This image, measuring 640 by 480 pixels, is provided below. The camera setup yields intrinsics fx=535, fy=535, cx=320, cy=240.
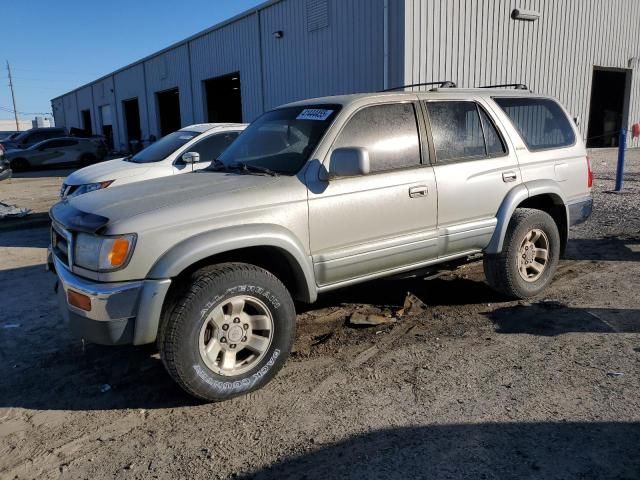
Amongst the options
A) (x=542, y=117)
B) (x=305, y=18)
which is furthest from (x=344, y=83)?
(x=542, y=117)

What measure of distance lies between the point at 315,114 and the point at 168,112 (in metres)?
27.2

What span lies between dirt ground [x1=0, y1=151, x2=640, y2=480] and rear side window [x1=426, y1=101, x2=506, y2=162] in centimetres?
142

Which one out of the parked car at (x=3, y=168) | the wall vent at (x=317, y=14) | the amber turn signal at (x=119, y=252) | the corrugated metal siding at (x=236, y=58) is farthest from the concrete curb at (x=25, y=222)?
the corrugated metal siding at (x=236, y=58)

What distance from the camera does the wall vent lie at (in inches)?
563

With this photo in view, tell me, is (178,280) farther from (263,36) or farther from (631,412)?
(263,36)

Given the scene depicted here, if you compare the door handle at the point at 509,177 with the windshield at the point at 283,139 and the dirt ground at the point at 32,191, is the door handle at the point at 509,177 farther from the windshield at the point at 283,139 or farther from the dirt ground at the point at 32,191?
the dirt ground at the point at 32,191

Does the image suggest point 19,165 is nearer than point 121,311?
No

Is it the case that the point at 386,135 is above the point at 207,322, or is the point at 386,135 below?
above

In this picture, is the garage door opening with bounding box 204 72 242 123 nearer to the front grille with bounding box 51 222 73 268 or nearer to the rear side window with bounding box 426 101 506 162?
the rear side window with bounding box 426 101 506 162

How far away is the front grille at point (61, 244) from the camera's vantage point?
135 inches

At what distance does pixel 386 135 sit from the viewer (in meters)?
4.14

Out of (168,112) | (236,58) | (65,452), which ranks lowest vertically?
(65,452)

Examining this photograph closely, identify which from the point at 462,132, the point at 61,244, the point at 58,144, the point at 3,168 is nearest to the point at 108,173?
the point at 61,244

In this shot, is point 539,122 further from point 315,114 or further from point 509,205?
point 315,114
